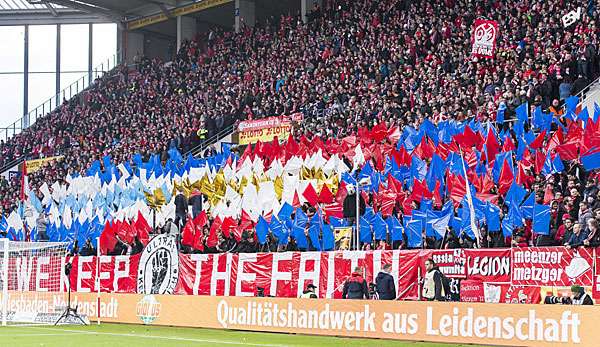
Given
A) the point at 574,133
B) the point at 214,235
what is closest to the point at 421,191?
the point at 574,133

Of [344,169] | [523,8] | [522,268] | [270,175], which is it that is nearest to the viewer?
[522,268]

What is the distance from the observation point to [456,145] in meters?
26.0

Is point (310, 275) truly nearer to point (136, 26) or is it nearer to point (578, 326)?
point (578, 326)

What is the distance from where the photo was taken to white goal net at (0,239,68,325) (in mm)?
28953

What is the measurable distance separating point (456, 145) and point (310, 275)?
5.06 m

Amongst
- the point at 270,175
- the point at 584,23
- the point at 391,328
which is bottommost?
the point at 391,328

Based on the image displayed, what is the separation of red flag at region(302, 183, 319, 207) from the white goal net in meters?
7.33

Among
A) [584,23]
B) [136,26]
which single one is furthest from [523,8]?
[136,26]

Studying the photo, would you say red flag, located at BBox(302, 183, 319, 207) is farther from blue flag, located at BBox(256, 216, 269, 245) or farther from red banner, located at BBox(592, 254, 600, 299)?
red banner, located at BBox(592, 254, 600, 299)

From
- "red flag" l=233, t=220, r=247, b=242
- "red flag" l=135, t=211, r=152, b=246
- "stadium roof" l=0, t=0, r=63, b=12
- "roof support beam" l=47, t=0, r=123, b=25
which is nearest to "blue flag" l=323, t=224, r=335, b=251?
"red flag" l=233, t=220, r=247, b=242

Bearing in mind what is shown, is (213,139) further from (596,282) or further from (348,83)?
(596,282)

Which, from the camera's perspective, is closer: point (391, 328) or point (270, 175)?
point (391, 328)

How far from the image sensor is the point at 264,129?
135ft

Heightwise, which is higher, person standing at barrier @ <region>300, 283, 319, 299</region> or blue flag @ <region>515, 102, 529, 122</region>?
blue flag @ <region>515, 102, 529, 122</region>
